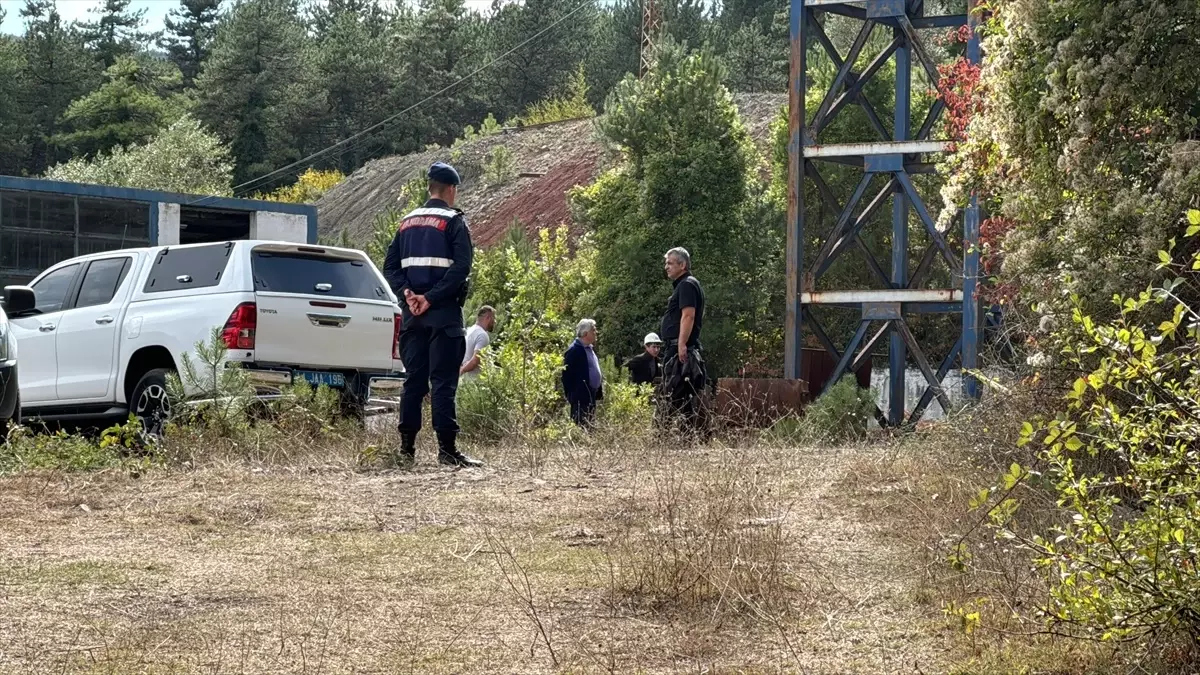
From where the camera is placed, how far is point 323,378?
13203 millimetres

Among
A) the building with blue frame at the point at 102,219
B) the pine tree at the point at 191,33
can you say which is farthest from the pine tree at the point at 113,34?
the building with blue frame at the point at 102,219

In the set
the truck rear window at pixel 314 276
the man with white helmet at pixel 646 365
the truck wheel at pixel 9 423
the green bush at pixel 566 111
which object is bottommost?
the man with white helmet at pixel 646 365

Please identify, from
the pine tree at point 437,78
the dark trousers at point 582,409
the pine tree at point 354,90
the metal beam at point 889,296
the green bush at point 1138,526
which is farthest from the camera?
the pine tree at point 354,90

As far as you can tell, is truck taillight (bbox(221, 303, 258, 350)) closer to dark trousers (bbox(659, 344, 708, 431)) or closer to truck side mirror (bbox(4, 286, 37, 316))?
truck side mirror (bbox(4, 286, 37, 316))

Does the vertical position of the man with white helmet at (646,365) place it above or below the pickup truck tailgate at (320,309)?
below

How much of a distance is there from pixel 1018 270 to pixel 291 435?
5.01 metres

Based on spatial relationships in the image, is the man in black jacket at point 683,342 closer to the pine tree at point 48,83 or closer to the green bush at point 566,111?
the green bush at point 566,111


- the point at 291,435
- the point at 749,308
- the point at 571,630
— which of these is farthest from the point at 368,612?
the point at 749,308

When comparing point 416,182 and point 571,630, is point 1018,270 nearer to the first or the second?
point 571,630

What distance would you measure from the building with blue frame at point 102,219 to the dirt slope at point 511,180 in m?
21.3

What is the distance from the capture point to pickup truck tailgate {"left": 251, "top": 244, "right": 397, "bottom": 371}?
1302 cm

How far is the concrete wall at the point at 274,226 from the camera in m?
29.7

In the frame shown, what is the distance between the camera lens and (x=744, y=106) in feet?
195

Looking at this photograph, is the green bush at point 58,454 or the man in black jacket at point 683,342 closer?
the green bush at point 58,454
